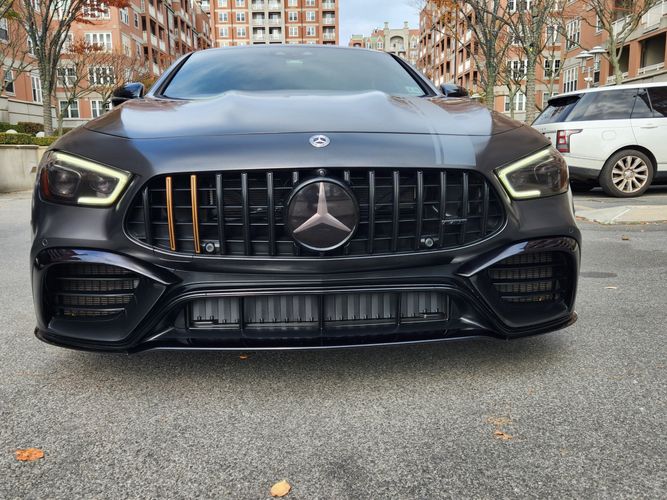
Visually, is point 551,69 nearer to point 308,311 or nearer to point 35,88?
point 35,88

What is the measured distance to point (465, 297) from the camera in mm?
2062

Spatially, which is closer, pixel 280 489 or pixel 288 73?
pixel 280 489

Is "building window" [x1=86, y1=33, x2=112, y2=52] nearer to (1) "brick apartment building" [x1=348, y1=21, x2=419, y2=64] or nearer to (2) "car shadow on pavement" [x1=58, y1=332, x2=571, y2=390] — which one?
→ (2) "car shadow on pavement" [x1=58, y1=332, x2=571, y2=390]

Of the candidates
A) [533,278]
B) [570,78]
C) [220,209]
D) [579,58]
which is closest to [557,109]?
[533,278]

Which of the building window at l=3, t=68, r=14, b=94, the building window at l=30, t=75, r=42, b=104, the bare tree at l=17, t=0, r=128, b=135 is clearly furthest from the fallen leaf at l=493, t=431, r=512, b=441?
the building window at l=30, t=75, r=42, b=104

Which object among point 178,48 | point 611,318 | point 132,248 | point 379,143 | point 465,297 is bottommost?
point 611,318

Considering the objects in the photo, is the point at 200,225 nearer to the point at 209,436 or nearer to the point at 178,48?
the point at 209,436

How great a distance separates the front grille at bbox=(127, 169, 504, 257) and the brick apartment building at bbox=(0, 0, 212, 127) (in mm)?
28091

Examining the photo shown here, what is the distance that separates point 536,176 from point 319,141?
2.69 feet

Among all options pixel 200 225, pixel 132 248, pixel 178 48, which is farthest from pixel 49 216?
pixel 178 48

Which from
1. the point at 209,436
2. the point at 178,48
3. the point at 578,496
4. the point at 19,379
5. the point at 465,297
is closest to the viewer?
the point at 578,496

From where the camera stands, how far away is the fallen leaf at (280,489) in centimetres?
158

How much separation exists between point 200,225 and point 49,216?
0.54 metres

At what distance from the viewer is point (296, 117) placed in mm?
2266
